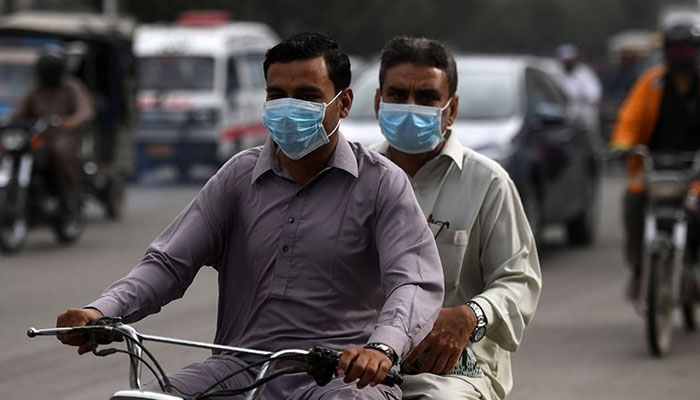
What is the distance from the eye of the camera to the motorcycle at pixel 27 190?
14414 millimetres

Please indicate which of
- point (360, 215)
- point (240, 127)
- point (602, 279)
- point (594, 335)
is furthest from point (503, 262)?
point (240, 127)

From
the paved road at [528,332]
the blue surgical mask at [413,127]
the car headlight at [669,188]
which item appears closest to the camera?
the blue surgical mask at [413,127]

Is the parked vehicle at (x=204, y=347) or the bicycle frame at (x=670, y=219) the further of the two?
the bicycle frame at (x=670, y=219)

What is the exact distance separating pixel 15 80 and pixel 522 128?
686 cm

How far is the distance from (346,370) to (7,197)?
1149cm

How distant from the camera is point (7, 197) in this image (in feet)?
47.3

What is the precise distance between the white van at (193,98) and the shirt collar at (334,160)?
20.1 meters

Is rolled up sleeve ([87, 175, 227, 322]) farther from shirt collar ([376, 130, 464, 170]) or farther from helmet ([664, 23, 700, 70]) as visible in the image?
helmet ([664, 23, 700, 70])

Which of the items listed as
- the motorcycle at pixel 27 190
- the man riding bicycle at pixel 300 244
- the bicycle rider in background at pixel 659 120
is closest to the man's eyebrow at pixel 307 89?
the man riding bicycle at pixel 300 244

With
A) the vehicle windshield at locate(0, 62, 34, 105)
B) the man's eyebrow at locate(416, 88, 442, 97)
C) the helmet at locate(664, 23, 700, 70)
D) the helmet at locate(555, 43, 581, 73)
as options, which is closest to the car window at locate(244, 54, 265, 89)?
the helmet at locate(555, 43, 581, 73)

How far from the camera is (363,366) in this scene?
11.2 feet

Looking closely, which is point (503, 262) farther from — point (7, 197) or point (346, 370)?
point (7, 197)

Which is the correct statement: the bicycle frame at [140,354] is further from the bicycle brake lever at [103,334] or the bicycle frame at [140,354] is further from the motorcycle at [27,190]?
the motorcycle at [27,190]

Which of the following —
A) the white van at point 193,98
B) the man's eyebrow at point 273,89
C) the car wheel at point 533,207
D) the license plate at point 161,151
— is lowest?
the license plate at point 161,151
